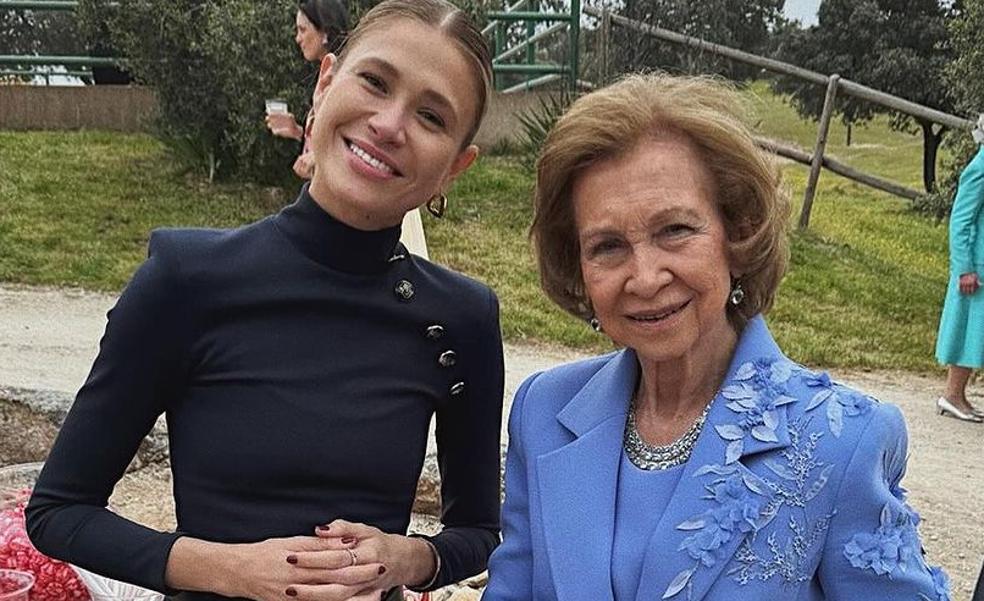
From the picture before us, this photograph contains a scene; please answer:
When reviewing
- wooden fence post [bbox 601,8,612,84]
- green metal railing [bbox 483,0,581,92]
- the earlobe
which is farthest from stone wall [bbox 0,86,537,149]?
the earlobe

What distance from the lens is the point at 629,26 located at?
39.4 ft

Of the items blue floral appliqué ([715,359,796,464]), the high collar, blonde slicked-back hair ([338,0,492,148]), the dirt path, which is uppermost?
blonde slicked-back hair ([338,0,492,148])

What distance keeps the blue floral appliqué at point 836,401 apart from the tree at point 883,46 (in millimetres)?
17699

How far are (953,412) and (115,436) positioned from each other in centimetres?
615

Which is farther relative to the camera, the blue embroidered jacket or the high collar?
the high collar

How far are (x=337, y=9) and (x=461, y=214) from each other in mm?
5692

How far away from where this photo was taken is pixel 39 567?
2.66 meters

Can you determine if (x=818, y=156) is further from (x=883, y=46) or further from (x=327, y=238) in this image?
(x=327, y=238)

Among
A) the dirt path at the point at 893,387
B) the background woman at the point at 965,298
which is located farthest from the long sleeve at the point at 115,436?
the background woman at the point at 965,298

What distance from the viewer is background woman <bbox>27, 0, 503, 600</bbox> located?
1595 mm

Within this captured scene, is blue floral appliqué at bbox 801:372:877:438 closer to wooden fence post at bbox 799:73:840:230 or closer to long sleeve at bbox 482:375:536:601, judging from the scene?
long sleeve at bbox 482:375:536:601

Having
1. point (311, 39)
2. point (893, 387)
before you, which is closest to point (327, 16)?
point (311, 39)

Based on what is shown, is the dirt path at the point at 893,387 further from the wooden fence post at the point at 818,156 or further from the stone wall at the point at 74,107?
the stone wall at the point at 74,107

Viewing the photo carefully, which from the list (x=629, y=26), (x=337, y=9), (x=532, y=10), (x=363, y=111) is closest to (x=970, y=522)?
(x=337, y=9)
